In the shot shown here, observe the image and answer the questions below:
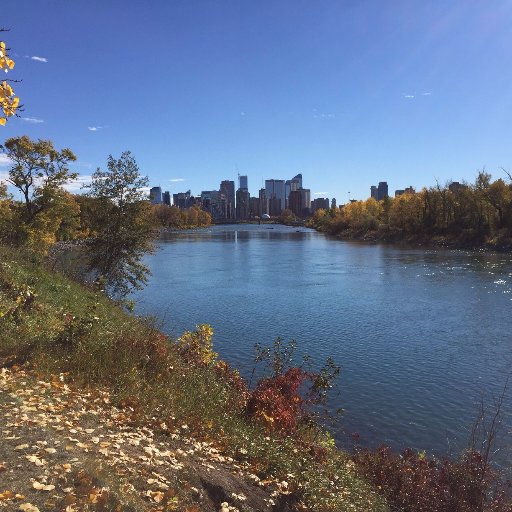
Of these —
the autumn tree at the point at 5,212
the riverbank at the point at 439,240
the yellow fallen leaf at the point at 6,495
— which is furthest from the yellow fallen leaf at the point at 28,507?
the riverbank at the point at 439,240

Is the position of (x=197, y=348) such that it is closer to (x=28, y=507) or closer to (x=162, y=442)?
(x=162, y=442)

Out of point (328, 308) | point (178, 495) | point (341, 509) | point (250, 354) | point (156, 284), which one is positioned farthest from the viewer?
point (156, 284)

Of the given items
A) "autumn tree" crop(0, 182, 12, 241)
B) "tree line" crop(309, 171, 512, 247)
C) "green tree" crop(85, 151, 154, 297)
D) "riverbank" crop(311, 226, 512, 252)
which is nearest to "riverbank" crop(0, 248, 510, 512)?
"green tree" crop(85, 151, 154, 297)

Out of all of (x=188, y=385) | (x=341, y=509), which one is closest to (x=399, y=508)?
(x=341, y=509)

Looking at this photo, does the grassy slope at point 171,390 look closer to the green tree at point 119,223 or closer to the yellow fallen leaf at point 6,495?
the yellow fallen leaf at point 6,495

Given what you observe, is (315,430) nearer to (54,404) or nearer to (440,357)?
(54,404)

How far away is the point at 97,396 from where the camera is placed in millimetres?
9203

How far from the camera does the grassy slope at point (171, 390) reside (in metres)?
8.66

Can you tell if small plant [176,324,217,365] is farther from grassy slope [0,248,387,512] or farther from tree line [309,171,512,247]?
tree line [309,171,512,247]

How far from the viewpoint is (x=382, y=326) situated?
28781 mm

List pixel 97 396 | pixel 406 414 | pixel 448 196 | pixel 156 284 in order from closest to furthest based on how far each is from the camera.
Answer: pixel 97 396, pixel 406 414, pixel 156 284, pixel 448 196

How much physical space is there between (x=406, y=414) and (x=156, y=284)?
100ft

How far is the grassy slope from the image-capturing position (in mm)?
8664

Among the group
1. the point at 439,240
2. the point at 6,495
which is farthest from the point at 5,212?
the point at 439,240
